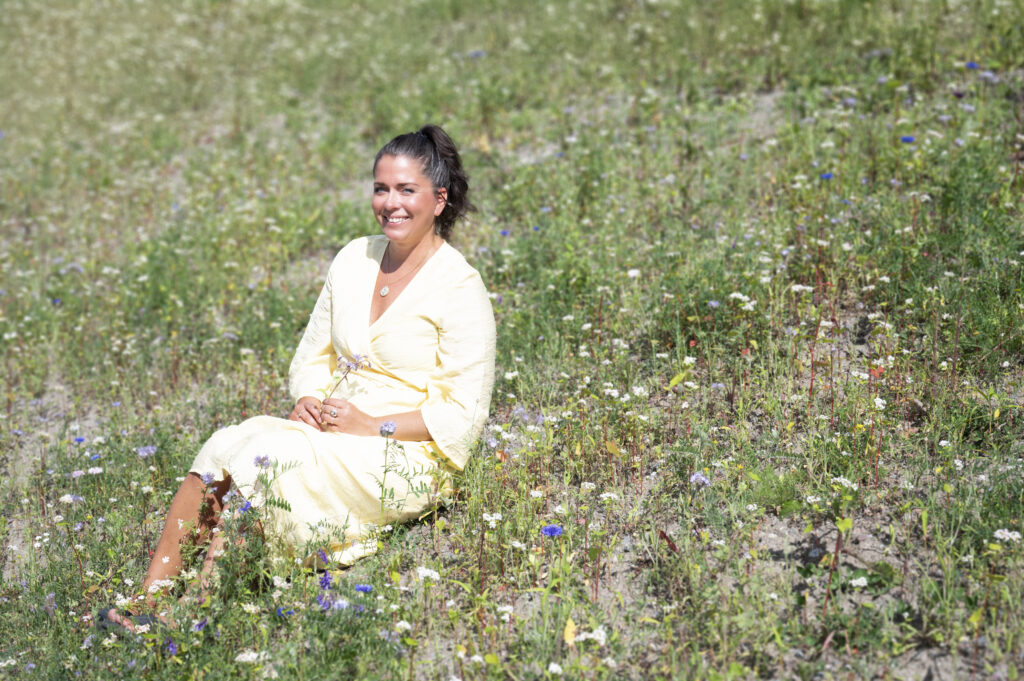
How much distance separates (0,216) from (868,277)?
876 cm

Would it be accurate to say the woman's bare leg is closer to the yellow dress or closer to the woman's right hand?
the yellow dress

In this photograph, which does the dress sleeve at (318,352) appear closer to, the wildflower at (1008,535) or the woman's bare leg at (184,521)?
the woman's bare leg at (184,521)

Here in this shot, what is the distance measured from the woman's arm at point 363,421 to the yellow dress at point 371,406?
0.14 ft

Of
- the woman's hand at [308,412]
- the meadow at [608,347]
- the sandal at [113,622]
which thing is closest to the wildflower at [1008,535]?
the meadow at [608,347]

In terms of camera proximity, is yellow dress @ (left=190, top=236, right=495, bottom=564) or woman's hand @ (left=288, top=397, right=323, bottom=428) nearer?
yellow dress @ (left=190, top=236, right=495, bottom=564)

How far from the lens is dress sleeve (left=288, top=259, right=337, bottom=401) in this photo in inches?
181

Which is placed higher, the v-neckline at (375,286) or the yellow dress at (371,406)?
the v-neckline at (375,286)

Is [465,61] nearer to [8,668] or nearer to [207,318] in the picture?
[207,318]

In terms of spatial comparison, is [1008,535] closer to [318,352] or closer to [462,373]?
[462,373]

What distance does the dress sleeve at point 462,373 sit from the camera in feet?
13.8

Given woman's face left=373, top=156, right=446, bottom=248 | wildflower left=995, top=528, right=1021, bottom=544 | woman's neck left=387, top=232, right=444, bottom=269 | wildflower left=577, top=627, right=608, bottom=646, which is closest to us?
wildflower left=577, top=627, right=608, bottom=646

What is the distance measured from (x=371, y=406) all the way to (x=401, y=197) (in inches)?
40.3

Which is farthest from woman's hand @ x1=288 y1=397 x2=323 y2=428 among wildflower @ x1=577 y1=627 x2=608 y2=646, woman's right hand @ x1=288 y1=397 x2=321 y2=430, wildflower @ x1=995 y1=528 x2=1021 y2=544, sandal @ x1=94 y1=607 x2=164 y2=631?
wildflower @ x1=995 y1=528 x2=1021 y2=544

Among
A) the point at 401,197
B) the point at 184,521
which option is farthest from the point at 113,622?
the point at 401,197
